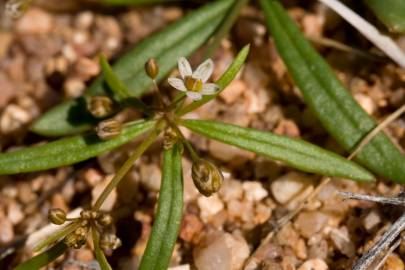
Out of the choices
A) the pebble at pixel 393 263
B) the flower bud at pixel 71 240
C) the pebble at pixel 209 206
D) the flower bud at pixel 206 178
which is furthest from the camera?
the pebble at pixel 209 206

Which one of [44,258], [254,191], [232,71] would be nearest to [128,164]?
[44,258]

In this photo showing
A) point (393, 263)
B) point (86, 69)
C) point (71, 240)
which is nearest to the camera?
point (71, 240)

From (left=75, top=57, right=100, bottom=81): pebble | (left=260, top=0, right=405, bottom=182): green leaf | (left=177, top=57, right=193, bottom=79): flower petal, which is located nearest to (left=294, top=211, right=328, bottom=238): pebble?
(left=260, top=0, right=405, bottom=182): green leaf

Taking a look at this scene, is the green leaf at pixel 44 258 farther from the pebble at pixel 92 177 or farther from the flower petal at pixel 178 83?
the flower petal at pixel 178 83

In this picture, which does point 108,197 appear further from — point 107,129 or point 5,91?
point 5,91

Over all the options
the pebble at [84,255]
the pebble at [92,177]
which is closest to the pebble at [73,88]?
the pebble at [92,177]

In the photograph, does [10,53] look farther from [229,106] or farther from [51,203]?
[229,106]
